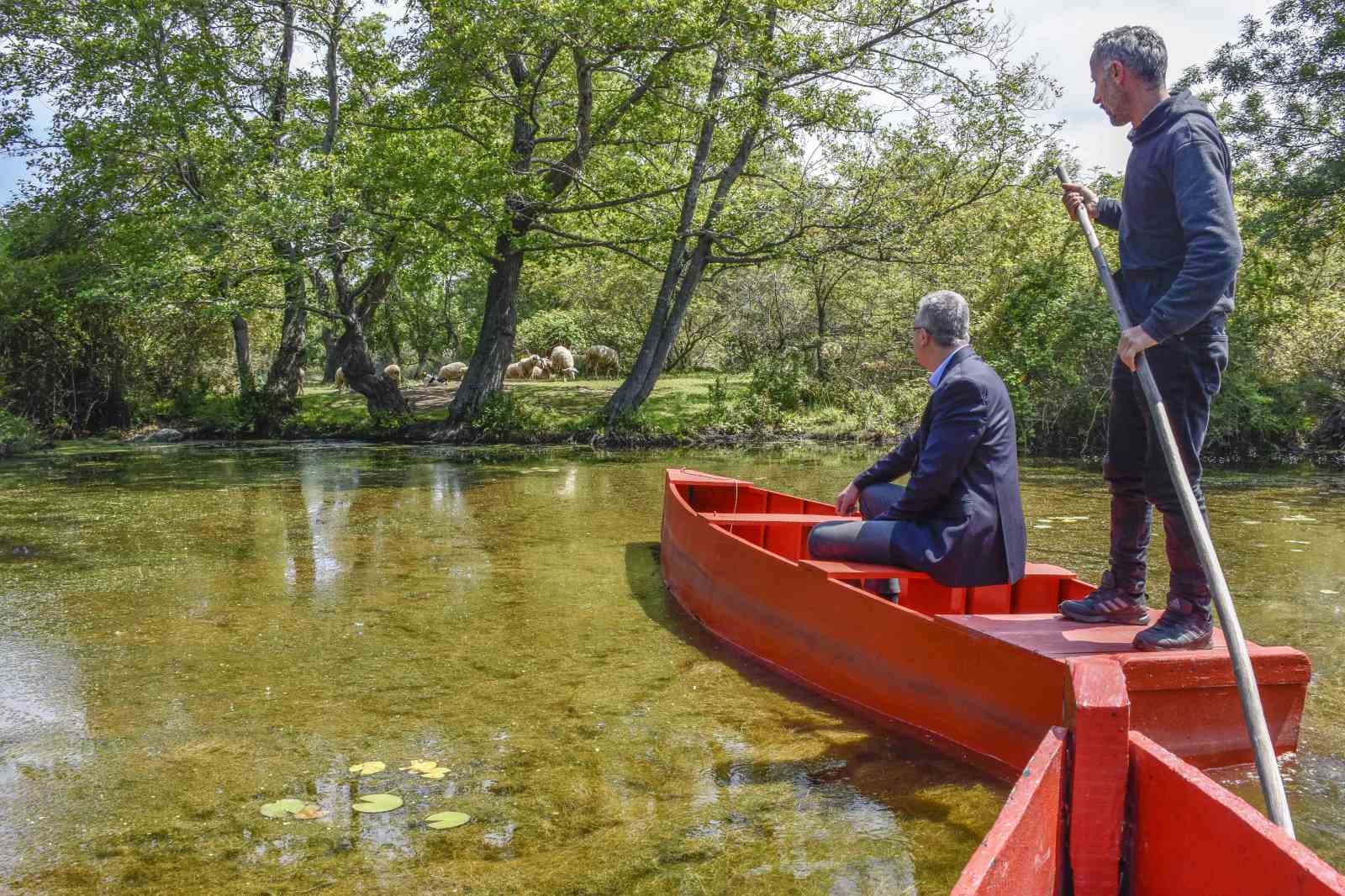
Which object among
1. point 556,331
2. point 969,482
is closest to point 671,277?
point 556,331

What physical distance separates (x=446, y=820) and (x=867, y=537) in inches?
82.4

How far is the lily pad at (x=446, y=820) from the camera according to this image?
3314mm

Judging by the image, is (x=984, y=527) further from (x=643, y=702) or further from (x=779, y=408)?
(x=779, y=408)

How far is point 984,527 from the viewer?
4105mm

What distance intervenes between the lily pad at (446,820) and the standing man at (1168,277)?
7.66ft

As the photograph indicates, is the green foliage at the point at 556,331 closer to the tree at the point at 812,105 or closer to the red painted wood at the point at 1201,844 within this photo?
the tree at the point at 812,105

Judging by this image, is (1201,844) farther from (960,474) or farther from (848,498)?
(848,498)

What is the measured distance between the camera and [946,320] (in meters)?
4.18

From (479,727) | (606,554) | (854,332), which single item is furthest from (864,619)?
(854,332)

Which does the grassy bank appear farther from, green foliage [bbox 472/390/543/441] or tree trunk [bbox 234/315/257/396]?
tree trunk [bbox 234/315/257/396]

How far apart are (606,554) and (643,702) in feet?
11.0

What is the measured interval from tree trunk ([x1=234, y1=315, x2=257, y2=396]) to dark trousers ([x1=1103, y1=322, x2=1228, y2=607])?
1868cm

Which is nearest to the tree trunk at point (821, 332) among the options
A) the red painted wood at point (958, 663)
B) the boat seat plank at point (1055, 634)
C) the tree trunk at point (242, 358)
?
the tree trunk at point (242, 358)

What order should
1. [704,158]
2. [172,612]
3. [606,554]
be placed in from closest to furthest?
[172,612]
[606,554]
[704,158]
